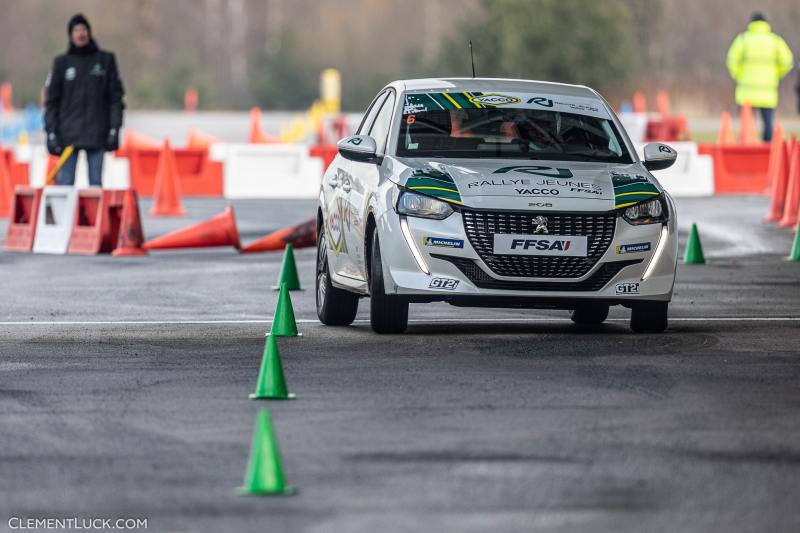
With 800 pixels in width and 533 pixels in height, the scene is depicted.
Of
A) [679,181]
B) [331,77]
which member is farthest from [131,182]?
[331,77]

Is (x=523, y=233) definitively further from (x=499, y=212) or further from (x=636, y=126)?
(x=636, y=126)

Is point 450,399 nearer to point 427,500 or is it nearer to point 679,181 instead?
point 427,500

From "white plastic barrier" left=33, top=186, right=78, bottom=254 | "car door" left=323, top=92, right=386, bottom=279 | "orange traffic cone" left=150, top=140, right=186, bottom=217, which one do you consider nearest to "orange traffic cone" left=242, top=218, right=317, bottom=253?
Answer: "white plastic barrier" left=33, top=186, right=78, bottom=254

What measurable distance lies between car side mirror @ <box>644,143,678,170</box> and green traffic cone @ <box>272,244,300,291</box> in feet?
11.3

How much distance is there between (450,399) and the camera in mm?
9359

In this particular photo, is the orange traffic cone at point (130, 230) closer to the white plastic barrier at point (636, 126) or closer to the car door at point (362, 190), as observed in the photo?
the car door at point (362, 190)

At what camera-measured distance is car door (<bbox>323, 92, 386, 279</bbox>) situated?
12.6 metres

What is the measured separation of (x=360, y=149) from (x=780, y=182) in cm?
1243

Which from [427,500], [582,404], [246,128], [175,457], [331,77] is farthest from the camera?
[331,77]

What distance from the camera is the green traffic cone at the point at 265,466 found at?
6812 millimetres

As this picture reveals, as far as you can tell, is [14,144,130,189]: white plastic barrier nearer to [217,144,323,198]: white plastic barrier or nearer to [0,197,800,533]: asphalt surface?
[217,144,323,198]: white plastic barrier

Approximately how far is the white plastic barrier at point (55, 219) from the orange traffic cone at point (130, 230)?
2.15 feet

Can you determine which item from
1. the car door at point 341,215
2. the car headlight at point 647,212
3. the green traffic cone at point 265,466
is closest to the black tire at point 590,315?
the car headlight at point 647,212

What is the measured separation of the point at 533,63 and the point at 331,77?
9621mm
